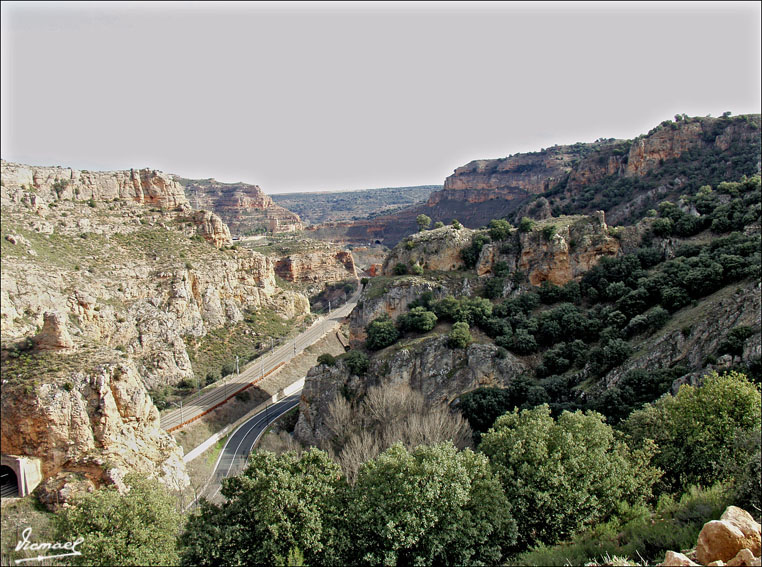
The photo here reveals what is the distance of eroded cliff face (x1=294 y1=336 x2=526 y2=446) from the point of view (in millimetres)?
30656

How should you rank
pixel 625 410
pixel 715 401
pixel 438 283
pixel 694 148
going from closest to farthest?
pixel 715 401
pixel 625 410
pixel 438 283
pixel 694 148

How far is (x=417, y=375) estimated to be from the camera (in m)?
32.1

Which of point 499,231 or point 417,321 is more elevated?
point 499,231

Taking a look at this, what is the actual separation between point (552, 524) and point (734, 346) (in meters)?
12.0

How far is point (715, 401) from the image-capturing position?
1516 centimetres

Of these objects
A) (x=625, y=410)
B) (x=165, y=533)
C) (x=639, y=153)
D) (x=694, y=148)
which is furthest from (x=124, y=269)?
(x=694, y=148)

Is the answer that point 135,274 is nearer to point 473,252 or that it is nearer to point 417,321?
point 417,321

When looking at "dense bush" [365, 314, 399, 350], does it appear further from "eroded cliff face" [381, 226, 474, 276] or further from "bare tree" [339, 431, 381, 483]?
"bare tree" [339, 431, 381, 483]

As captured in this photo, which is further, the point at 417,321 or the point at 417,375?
the point at 417,321

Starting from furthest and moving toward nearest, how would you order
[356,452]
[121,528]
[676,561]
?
[356,452], [121,528], [676,561]

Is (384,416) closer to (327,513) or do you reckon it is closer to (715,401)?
(327,513)

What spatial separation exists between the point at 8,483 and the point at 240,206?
13537cm

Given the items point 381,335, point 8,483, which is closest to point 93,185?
point 381,335

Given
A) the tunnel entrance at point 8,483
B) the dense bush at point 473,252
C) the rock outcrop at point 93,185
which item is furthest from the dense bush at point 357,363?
the rock outcrop at point 93,185
